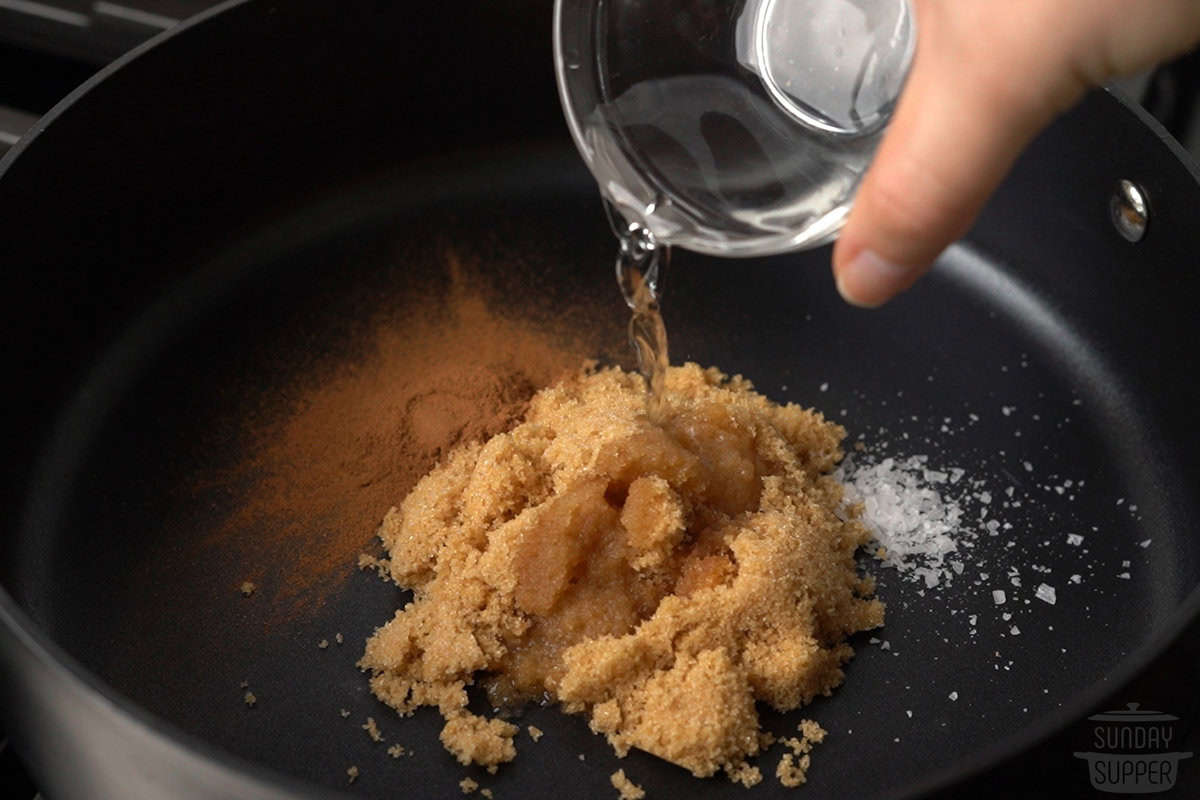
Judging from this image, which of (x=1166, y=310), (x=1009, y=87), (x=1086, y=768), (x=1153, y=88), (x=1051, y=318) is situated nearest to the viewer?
(x=1009, y=87)

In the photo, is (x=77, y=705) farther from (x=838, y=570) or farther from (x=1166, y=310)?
(x=1166, y=310)

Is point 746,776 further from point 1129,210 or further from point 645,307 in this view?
point 1129,210

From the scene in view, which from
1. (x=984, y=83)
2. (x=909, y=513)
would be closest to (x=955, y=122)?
(x=984, y=83)

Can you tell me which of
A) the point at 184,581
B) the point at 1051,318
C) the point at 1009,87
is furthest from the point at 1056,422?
the point at 184,581

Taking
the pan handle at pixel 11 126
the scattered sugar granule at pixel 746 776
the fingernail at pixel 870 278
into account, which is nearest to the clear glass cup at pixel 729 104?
the fingernail at pixel 870 278

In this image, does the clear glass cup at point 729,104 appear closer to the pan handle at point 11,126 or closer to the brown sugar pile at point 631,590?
the brown sugar pile at point 631,590

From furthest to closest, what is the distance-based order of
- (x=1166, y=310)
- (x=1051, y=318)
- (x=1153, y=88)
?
(x=1153, y=88) → (x=1051, y=318) → (x=1166, y=310)

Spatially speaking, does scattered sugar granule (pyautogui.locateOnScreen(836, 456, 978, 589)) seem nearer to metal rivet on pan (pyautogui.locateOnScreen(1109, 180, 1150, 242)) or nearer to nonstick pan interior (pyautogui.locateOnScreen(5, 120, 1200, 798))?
nonstick pan interior (pyautogui.locateOnScreen(5, 120, 1200, 798))
